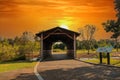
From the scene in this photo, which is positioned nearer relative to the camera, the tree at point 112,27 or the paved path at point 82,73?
the paved path at point 82,73

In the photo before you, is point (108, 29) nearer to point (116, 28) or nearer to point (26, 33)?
point (116, 28)

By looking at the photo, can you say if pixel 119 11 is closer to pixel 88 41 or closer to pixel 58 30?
pixel 58 30

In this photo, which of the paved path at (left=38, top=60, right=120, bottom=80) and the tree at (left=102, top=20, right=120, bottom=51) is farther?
the tree at (left=102, top=20, right=120, bottom=51)

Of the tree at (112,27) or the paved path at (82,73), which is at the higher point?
the tree at (112,27)

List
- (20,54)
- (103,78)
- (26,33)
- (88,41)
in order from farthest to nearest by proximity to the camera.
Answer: (26,33) < (88,41) < (20,54) < (103,78)

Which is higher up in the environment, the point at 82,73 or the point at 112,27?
the point at 112,27

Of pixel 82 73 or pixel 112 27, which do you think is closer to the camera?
pixel 82 73

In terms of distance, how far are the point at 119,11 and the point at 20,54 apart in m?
24.2

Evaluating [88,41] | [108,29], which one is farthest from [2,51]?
[88,41]

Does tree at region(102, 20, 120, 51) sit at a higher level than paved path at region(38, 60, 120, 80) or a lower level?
higher

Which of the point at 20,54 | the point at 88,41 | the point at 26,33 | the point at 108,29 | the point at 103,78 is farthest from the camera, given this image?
the point at 26,33

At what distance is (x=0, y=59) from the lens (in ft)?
159

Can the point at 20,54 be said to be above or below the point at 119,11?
below

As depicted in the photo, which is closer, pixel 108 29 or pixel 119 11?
pixel 119 11
